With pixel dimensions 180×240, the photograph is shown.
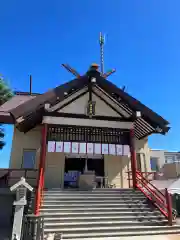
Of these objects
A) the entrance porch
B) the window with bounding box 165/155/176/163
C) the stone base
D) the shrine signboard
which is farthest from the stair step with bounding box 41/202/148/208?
the window with bounding box 165/155/176/163

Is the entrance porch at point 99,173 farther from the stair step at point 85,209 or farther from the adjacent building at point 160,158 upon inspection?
the adjacent building at point 160,158

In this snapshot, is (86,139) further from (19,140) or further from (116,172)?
(19,140)

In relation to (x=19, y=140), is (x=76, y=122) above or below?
above

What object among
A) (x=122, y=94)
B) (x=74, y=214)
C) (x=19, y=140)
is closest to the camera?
(x=74, y=214)

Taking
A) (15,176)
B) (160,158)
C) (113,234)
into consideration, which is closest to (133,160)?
(113,234)

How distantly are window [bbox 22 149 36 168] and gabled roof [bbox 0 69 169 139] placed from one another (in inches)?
56.4

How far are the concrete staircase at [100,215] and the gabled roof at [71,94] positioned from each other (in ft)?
13.4

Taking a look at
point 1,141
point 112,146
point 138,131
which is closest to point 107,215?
point 112,146

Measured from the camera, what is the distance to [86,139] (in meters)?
12.2

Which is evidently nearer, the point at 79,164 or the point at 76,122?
the point at 76,122

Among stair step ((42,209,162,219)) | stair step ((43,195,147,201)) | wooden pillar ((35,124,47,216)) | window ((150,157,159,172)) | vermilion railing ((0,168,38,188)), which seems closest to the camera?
stair step ((42,209,162,219))

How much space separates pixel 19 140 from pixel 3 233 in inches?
239

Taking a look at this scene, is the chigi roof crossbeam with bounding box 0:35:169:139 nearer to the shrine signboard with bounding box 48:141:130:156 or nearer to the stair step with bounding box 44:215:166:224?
the shrine signboard with bounding box 48:141:130:156

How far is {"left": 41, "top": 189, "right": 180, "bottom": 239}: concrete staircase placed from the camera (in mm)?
7426
